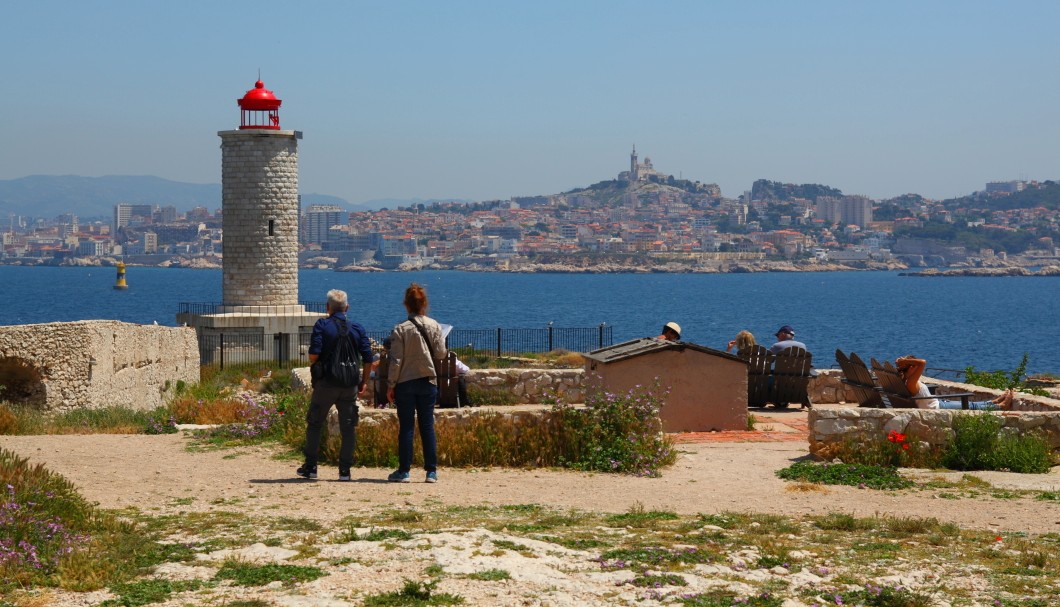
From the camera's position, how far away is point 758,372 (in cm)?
1376

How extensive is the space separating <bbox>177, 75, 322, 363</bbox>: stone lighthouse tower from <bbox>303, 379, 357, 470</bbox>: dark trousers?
1963 centimetres

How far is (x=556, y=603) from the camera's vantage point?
535 centimetres

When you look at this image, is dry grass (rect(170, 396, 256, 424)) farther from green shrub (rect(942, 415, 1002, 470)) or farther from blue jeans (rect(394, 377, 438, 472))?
green shrub (rect(942, 415, 1002, 470))

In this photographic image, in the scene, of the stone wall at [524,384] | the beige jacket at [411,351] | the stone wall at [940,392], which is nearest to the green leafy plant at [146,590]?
the beige jacket at [411,351]

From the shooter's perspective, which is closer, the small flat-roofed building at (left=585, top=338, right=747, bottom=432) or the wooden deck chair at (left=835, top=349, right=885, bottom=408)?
the wooden deck chair at (left=835, top=349, right=885, bottom=408)

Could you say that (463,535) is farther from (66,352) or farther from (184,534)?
(66,352)

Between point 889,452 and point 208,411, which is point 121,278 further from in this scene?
point 889,452

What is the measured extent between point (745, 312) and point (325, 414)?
317 feet

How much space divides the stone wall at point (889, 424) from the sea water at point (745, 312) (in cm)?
3992

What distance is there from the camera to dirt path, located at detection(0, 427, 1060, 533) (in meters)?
7.75

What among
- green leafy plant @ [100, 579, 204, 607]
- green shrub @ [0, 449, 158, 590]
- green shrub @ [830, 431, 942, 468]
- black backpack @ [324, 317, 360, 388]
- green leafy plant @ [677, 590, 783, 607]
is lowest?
green shrub @ [830, 431, 942, 468]

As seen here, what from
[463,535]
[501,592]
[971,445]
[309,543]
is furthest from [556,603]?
[971,445]

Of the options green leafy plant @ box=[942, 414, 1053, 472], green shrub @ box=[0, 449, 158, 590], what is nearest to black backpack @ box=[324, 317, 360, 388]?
green shrub @ box=[0, 449, 158, 590]

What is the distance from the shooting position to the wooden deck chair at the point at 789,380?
13.6 meters
